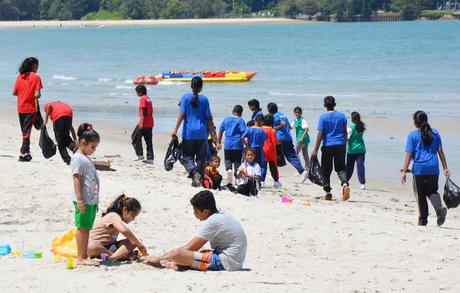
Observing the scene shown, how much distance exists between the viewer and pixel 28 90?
46.3 feet

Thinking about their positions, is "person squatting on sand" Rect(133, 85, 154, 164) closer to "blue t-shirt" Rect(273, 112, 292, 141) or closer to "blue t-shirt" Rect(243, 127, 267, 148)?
"blue t-shirt" Rect(273, 112, 292, 141)

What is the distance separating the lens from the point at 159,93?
3803cm

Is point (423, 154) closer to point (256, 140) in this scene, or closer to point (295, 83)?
point (256, 140)

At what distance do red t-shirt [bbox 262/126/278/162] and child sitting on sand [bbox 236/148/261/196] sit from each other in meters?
1.03

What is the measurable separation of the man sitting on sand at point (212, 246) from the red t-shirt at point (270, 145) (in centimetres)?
547

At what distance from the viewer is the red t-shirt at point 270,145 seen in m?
14.6

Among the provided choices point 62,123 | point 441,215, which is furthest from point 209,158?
point 441,215

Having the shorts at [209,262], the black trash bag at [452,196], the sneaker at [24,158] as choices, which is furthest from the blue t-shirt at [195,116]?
the shorts at [209,262]

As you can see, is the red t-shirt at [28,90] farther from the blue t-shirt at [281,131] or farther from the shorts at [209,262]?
the shorts at [209,262]

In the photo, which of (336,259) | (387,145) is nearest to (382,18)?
(387,145)

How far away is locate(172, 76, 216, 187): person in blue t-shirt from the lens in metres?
13.2

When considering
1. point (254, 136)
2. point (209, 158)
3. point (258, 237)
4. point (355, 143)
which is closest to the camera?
point (258, 237)

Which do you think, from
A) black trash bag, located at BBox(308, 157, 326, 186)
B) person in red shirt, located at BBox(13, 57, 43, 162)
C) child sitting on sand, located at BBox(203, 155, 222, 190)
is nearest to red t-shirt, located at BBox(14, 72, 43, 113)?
person in red shirt, located at BBox(13, 57, 43, 162)

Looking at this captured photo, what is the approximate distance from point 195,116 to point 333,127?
1.76m
